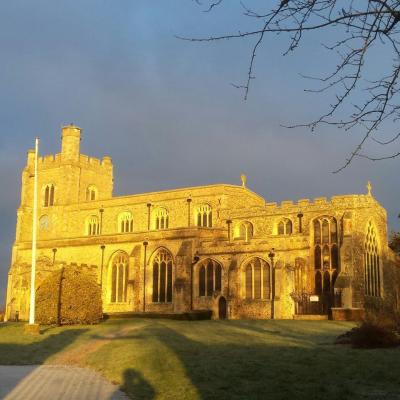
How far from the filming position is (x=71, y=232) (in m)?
56.2

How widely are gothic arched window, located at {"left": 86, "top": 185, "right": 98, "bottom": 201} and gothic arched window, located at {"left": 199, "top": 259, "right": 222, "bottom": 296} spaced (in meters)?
22.9

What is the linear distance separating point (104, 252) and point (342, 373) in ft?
123

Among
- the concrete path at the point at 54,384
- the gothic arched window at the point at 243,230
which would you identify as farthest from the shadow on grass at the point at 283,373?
the gothic arched window at the point at 243,230

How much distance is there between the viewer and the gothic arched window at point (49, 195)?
5978 cm

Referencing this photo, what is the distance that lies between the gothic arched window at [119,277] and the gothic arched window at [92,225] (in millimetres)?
8338

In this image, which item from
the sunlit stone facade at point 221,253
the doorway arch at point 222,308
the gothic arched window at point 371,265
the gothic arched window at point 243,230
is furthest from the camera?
the gothic arched window at point 243,230

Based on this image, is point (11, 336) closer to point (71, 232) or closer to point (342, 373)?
point (342, 373)

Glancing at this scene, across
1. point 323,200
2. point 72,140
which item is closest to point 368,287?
point 323,200

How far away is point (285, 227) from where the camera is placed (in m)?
43.9

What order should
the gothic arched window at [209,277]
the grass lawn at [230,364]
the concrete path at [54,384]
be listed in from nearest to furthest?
1. the grass lawn at [230,364]
2. the concrete path at [54,384]
3. the gothic arched window at [209,277]

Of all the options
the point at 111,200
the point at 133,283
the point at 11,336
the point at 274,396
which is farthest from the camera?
the point at 111,200

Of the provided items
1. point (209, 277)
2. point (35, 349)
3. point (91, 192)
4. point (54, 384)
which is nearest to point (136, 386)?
point (54, 384)

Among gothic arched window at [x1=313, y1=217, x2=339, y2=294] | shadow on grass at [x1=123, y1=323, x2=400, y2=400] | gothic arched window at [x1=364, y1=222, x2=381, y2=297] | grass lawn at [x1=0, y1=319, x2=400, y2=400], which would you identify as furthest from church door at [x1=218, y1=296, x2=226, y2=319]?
shadow on grass at [x1=123, y1=323, x2=400, y2=400]

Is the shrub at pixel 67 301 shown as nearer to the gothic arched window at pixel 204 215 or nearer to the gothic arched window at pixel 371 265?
the gothic arched window at pixel 204 215
